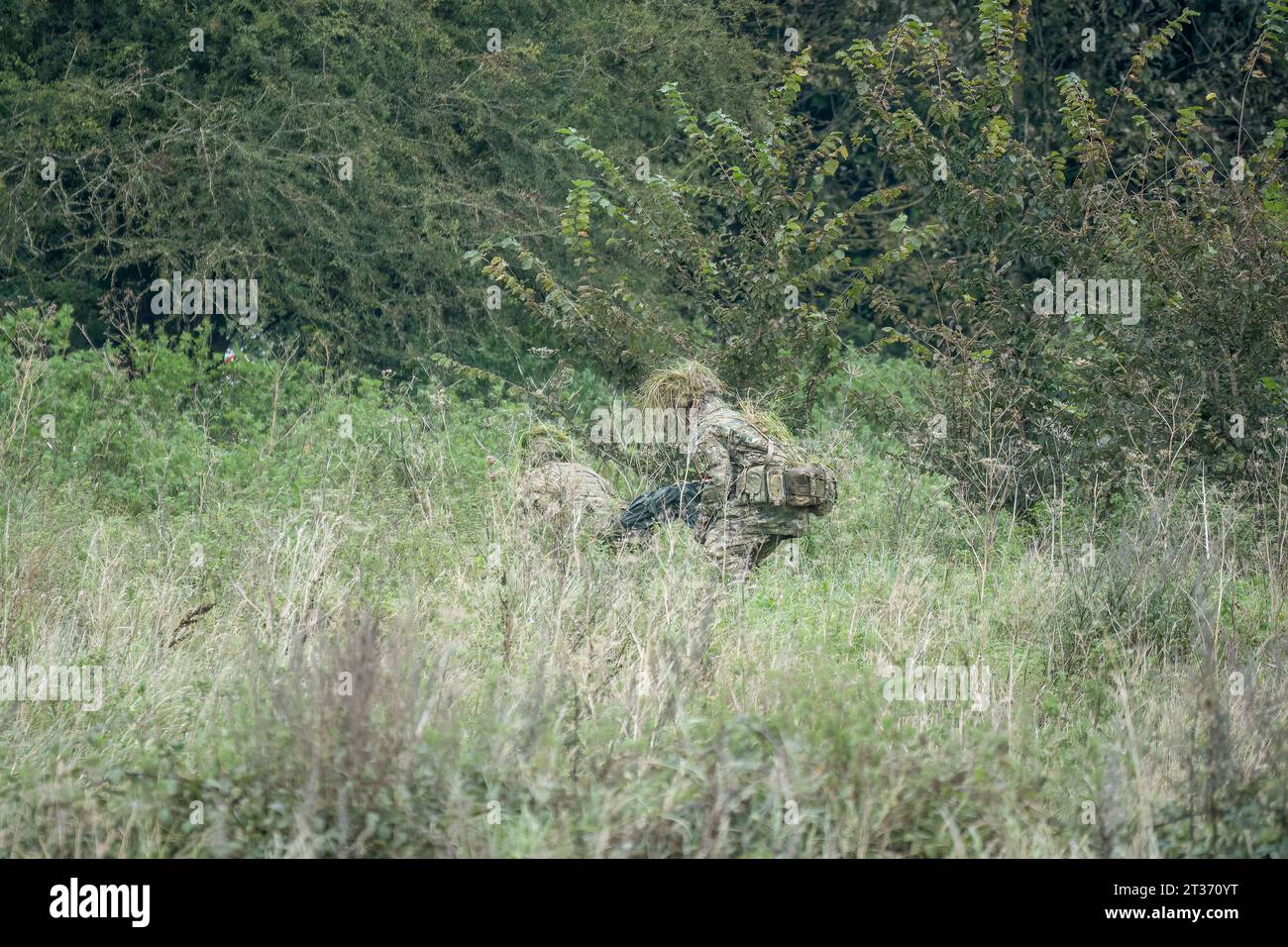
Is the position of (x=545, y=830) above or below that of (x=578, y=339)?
below

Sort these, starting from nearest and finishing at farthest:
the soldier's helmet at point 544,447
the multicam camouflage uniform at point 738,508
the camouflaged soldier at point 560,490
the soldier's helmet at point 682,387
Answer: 1. the camouflaged soldier at point 560,490
2. the multicam camouflage uniform at point 738,508
3. the soldier's helmet at point 682,387
4. the soldier's helmet at point 544,447

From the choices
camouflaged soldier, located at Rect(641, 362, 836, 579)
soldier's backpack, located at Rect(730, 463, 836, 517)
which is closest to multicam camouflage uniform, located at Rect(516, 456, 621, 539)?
camouflaged soldier, located at Rect(641, 362, 836, 579)

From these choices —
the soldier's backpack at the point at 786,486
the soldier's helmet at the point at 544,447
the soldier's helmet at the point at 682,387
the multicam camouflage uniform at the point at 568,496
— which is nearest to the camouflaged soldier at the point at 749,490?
the soldier's backpack at the point at 786,486

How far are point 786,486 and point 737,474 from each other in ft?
0.93

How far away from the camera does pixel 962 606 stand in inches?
239

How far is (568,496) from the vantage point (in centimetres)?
729

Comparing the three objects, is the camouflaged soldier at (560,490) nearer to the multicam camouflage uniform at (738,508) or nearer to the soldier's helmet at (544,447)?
the soldier's helmet at (544,447)

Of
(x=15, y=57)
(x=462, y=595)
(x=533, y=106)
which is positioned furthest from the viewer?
(x=533, y=106)

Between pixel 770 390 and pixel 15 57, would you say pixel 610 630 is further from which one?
pixel 15 57

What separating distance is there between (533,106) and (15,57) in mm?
5517

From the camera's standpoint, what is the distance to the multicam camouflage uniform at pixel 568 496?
6859 millimetres

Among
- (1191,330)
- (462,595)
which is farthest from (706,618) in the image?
(1191,330)

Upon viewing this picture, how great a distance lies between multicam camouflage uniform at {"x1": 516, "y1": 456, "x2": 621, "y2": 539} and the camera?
22.5 feet
